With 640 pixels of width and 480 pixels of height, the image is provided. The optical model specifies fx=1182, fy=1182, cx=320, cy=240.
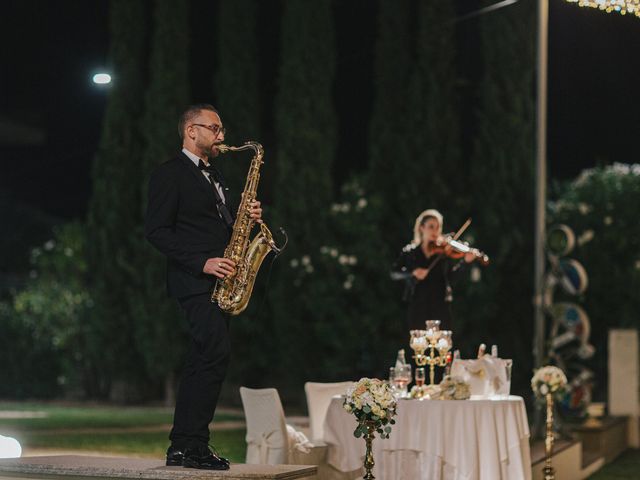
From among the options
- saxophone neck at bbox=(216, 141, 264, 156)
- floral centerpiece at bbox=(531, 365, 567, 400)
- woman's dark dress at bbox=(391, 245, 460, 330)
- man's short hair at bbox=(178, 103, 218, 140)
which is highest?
man's short hair at bbox=(178, 103, 218, 140)

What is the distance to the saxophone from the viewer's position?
6531mm

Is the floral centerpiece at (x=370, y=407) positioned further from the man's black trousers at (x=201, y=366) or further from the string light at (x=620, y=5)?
the string light at (x=620, y=5)

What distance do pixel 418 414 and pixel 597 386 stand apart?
1605 cm

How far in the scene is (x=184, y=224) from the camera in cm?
656

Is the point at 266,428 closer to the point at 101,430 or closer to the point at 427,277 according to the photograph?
the point at 427,277

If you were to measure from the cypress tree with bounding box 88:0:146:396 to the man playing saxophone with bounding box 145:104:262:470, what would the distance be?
667 inches

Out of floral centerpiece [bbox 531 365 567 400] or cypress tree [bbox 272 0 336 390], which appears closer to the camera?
floral centerpiece [bbox 531 365 567 400]

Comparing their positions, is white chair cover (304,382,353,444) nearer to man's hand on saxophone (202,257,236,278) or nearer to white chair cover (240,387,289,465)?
white chair cover (240,387,289,465)

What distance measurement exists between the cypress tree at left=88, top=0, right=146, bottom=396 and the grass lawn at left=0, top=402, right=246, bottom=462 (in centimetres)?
148

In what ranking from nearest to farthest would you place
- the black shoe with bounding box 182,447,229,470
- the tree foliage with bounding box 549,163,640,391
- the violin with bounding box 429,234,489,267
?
the black shoe with bounding box 182,447,229,470, the violin with bounding box 429,234,489,267, the tree foliage with bounding box 549,163,640,391

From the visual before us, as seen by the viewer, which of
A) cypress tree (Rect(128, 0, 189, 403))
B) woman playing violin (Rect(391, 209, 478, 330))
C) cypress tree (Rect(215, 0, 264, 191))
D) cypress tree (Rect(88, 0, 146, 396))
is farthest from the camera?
cypress tree (Rect(88, 0, 146, 396))

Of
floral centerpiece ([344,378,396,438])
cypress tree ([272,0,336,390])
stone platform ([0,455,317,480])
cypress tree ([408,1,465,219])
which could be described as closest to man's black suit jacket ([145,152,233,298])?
stone platform ([0,455,317,480])

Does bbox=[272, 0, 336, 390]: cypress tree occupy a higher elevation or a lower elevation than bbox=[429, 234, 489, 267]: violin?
higher

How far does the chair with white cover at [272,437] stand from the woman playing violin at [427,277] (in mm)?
1904
